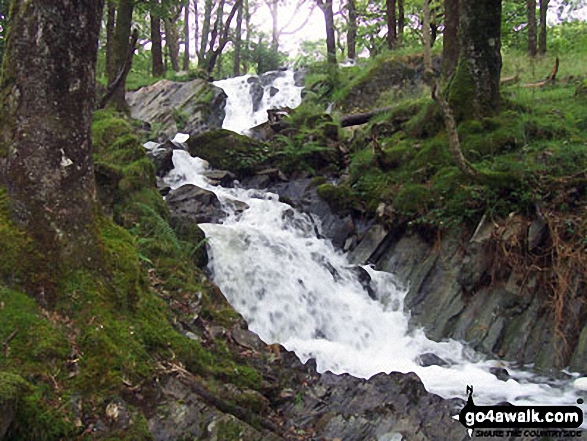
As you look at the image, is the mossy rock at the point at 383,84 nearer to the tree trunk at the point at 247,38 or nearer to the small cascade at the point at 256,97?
the small cascade at the point at 256,97

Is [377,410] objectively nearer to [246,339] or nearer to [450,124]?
[246,339]

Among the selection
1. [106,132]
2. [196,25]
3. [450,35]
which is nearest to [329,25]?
[450,35]

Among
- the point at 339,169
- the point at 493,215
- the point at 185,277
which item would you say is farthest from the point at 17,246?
the point at 339,169

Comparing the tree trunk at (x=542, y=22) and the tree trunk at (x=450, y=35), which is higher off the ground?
the tree trunk at (x=542, y=22)

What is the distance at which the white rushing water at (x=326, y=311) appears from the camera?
6.29 meters

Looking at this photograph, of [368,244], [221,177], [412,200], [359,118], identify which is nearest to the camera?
[412,200]

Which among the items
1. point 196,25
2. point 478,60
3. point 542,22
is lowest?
point 478,60

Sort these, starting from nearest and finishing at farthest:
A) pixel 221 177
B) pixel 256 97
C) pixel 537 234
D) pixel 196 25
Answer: pixel 537 234 → pixel 221 177 → pixel 256 97 → pixel 196 25

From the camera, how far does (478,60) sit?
32.1 feet

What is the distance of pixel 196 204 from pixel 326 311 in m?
3.84

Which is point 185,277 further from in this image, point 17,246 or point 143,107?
point 143,107

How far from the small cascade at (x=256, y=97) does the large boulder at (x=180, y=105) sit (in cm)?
74

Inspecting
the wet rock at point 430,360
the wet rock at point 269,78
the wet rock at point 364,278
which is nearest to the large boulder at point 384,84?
the wet rock at point 269,78

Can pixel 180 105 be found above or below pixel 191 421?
above
